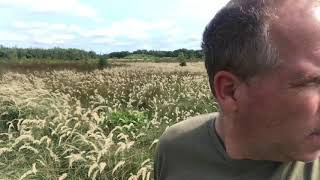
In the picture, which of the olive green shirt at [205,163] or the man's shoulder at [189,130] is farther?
the man's shoulder at [189,130]

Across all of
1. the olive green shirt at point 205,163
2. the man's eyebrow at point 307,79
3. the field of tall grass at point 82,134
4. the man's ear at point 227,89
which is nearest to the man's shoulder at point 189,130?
the olive green shirt at point 205,163

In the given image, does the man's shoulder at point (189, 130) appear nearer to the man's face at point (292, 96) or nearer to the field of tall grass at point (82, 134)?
the man's face at point (292, 96)

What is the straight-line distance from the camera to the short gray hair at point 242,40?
1437 millimetres

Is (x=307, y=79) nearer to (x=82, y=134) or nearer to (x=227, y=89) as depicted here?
(x=227, y=89)

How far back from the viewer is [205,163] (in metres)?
1.73

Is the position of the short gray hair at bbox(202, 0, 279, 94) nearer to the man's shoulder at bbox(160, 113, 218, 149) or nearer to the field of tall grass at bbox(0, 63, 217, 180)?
the man's shoulder at bbox(160, 113, 218, 149)

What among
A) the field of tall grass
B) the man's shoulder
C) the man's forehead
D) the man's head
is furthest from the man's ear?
the field of tall grass

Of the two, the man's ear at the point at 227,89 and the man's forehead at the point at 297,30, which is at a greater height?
the man's forehead at the point at 297,30

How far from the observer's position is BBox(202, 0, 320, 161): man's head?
55.6 inches

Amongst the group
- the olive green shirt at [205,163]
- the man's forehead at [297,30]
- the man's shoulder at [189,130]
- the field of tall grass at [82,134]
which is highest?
the man's forehead at [297,30]

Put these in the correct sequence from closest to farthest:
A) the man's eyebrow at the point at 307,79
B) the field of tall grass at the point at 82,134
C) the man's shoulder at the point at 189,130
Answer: the man's eyebrow at the point at 307,79, the man's shoulder at the point at 189,130, the field of tall grass at the point at 82,134

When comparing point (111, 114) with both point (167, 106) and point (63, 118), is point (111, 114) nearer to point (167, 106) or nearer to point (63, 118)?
point (63, 118)

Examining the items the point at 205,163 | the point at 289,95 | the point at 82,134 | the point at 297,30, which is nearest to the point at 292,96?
the point at 289,95

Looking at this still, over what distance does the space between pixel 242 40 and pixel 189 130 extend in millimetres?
455
